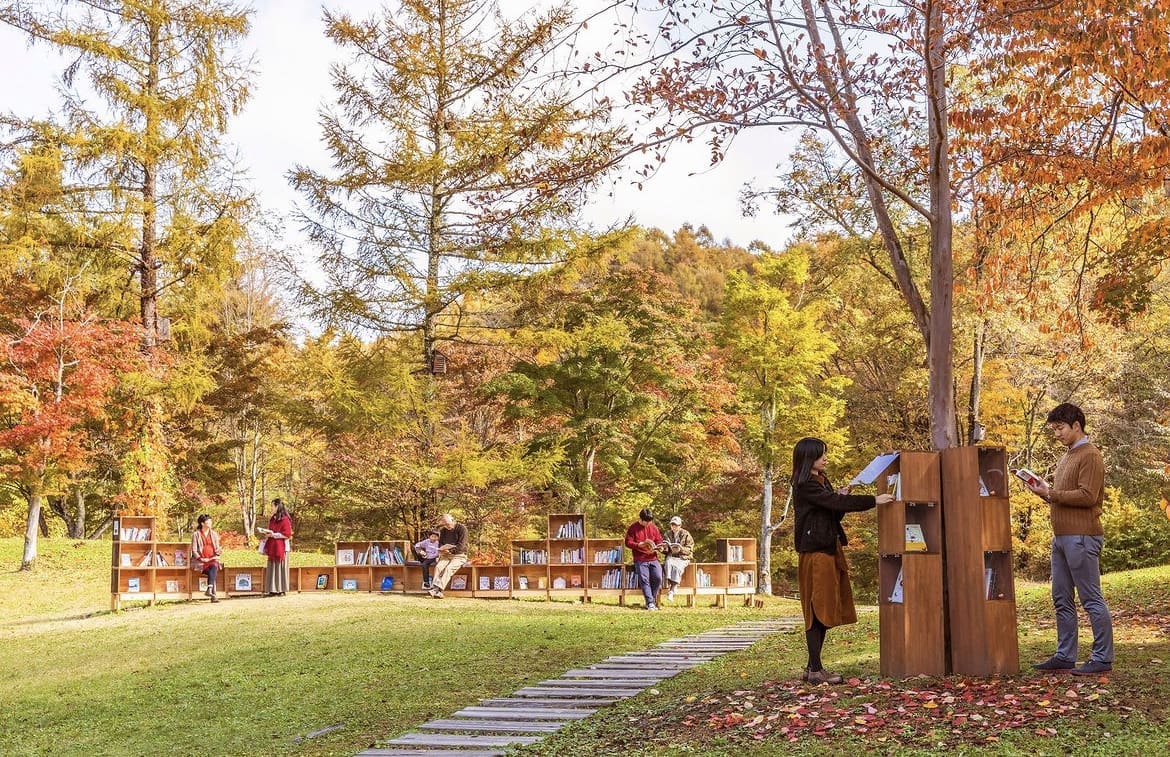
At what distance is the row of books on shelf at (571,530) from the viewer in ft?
55.8

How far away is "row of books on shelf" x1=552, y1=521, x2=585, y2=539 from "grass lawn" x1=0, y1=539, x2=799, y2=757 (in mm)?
1680

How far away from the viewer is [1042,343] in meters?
20.3

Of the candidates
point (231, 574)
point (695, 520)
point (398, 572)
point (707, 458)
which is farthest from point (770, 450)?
point (231, 574)

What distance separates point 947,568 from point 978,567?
0.20 m

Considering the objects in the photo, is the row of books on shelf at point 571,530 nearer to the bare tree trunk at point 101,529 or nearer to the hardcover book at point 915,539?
the hardcover book at point 915,539

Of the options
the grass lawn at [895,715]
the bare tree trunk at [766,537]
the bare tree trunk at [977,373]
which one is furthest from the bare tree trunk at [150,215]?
the grass lawn at [895,715]

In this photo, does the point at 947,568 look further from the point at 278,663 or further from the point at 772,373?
the point at 772,373

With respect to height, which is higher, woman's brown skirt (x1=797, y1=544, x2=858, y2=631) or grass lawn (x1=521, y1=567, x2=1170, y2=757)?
woman's brown skirt (x1=797, y1=544, x2=858, y2=631)

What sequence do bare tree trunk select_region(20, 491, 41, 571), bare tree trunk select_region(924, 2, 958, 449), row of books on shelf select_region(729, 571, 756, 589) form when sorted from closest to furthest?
1. bare tree trunk select_region(924, 2, 958, 449)
2. row of books on shelf select_region(729, 571, 756, 589)
3. bare tree trunk select_region(20, 491, 41, 571)

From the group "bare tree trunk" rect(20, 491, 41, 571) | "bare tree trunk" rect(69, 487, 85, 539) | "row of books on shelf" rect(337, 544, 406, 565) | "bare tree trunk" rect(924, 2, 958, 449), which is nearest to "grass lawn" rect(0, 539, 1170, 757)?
"row of books on shelf" rect(337, 544, 406, 565)

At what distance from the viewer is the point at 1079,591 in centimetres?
619

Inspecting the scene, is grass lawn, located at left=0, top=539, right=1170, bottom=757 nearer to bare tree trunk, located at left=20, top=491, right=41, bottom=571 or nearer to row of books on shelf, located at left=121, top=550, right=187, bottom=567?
row of books on shelf, located at left=121, top=550, right=187, bottom=567

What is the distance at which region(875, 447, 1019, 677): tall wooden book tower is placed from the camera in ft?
21.2

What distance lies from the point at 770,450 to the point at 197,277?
12930 mm
